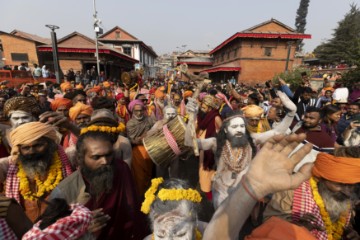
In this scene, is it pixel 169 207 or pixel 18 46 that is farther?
pixel 18 46

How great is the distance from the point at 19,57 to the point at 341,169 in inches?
1174

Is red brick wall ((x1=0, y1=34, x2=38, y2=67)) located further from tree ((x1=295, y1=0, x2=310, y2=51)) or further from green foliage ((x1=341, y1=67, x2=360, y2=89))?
tree ((x1=295, y1=0, x2=310, y2=51))

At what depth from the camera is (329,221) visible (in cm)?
200

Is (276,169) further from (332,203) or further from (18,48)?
(18,48)

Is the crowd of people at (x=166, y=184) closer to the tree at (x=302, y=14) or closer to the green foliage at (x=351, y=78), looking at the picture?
the green foliage at (x=351, y=78)

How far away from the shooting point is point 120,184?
2.25 meters

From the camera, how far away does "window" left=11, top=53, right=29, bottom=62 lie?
2306 centimetres

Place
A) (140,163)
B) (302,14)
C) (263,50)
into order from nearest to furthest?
(140,163), (263,50), (302,14)

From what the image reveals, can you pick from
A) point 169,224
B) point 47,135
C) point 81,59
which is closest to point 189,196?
point 169,224

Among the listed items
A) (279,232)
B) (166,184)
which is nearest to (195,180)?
(166,184)

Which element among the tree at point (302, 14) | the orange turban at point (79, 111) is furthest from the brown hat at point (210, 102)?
the tree at point (302, 14)

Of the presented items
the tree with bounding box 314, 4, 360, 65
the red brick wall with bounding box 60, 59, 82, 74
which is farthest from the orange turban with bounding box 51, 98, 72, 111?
the tree with bounding box 314, 4, 360, 65

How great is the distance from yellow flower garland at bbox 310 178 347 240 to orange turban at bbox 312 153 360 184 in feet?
0.76

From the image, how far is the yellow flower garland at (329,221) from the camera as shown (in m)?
1.96
